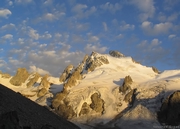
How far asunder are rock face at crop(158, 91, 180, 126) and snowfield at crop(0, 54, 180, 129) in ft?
9.78

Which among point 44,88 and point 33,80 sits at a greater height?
point 33,80

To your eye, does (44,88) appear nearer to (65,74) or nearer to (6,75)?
(65,74)

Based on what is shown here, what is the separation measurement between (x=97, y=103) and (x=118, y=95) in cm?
1226

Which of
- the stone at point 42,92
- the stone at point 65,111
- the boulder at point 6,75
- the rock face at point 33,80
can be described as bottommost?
the stone at point 65,111

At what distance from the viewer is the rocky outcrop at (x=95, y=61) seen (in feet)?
551

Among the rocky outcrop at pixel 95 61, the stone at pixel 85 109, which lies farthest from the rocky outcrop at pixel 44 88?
the stone at pixel 85 109

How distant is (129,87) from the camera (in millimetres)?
123125

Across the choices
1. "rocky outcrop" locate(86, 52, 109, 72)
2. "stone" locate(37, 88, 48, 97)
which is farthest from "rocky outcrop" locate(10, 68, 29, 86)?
"rocky outcrop" locate(86, 52, 109, 72)

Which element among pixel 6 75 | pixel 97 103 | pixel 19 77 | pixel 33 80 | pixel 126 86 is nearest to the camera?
pixel 97 103

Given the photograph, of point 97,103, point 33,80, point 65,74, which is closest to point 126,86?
point 97,103

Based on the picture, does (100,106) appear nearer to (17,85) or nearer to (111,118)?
(111,118)

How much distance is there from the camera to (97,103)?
376 feet

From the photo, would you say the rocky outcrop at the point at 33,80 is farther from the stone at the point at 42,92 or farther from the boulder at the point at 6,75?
the stone at the point at 42,92

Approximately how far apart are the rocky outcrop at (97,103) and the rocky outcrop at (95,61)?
4754 centimetres
